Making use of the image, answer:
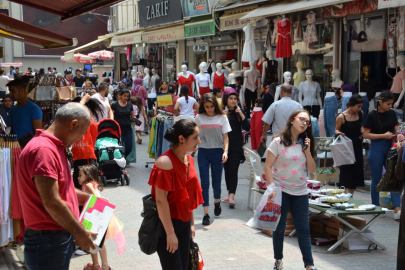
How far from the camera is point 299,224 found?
17.7ft

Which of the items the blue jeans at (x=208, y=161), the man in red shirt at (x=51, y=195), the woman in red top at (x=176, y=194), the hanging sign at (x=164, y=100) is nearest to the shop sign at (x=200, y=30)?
the hanging sign at (x=164, y=100)

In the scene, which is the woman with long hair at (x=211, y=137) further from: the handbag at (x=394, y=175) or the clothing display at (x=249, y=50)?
the clothing display at (x=249, y=50)

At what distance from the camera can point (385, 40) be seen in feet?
43.2

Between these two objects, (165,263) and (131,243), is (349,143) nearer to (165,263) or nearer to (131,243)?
(131,243)

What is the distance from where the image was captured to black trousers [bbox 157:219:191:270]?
13.0 ft

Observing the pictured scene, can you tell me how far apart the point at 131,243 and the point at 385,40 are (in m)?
9.31

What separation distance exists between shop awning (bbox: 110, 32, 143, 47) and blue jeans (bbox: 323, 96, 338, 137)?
60.2ft

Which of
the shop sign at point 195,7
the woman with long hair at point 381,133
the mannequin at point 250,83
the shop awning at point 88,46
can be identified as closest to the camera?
the woman with long hair at point 381,133

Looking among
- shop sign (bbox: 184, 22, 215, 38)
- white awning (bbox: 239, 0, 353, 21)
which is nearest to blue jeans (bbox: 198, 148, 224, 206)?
white awning (bbox: 239, 0, 353, 21)

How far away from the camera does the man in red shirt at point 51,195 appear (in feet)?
10.4

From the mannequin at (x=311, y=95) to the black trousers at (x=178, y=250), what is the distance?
36.8 feet

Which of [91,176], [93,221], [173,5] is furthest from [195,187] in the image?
[173,5]

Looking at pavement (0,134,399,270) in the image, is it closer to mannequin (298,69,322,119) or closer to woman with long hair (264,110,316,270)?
woman with long hair (264,110,316,270)

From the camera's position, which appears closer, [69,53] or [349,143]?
[349,143]
